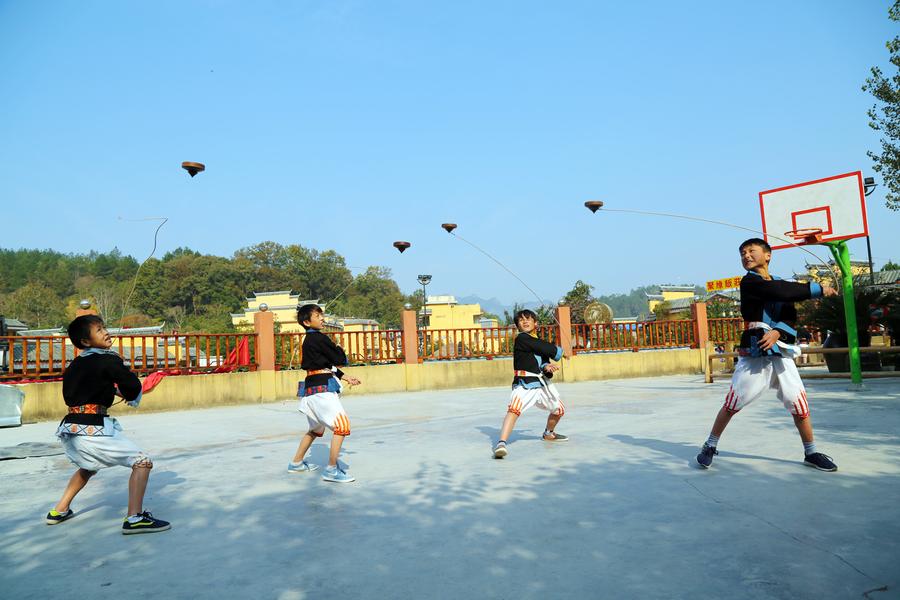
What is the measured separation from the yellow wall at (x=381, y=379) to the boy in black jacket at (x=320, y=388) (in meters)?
8.26

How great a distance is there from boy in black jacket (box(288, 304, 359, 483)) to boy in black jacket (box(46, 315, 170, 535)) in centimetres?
154

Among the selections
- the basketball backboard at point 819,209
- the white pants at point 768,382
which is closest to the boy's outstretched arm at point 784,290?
the white pants at point 768,382

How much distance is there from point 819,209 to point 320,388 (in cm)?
996

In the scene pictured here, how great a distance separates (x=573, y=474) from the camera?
499 cm

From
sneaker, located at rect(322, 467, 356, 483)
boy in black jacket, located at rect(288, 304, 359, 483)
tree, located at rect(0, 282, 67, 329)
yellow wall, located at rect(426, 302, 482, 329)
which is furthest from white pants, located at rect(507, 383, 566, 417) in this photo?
yellow wall, located at rect(426, 302, 482, 329)

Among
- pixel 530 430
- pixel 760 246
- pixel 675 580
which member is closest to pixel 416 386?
pixel 530 430

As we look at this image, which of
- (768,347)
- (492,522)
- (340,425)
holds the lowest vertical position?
(492,522)

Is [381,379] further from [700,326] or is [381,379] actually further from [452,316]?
[452,316]

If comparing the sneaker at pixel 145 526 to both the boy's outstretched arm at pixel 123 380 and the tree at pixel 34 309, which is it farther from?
the tree at pixel 34 309

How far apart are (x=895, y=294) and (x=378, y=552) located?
14.3 m

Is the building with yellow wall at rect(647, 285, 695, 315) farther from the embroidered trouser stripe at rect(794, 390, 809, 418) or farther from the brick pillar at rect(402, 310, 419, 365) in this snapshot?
the embroidered trouser stripe at rect(794, 390, 809, 418)

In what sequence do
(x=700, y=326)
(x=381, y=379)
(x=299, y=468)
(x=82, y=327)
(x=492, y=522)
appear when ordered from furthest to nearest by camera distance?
(x=700, y=326) → (x=381, y=379) → (x=299, y=468) → (x=82, y=327) → (x=492, y=522)

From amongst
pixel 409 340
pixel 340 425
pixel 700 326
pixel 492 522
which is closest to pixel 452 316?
pixel 700 326

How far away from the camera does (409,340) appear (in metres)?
15.8
